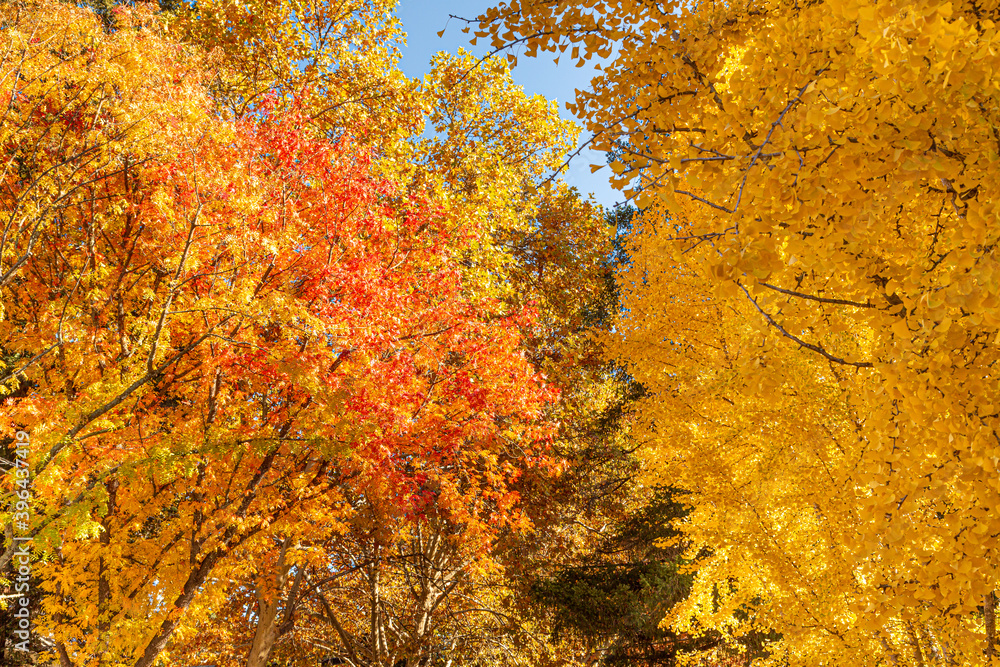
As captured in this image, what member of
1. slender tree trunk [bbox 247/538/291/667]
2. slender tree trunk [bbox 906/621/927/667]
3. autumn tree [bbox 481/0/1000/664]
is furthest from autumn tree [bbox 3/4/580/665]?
slender tree trunk [bbox 906/621/927/667]

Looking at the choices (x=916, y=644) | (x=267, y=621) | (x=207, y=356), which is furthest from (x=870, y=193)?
(x=267, y=621)

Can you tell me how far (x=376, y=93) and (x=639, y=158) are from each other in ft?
31.5

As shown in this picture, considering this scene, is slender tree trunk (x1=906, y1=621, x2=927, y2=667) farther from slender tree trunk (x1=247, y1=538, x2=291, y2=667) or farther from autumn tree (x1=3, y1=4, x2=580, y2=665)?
slender tree trunk (x1=247, y1=538, x2=291, y2=667)

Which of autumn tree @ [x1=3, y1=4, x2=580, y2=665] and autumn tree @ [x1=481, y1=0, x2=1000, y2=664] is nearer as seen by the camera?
autumn tree @ [x1=481, y1=0, x2=1000, y2=664]

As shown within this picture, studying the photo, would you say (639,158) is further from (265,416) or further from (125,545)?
(125,545)

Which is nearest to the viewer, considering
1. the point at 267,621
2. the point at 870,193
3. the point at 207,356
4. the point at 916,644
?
the point at 870,193

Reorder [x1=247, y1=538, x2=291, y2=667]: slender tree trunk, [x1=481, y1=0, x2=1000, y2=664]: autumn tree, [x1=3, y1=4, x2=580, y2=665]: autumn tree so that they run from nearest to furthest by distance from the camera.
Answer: [x1=481, y1=0, x2=1000, y2=664]: autumn tree < [x1=3, y1=4, x2=580, y2=665]: autumn tree < [x1=247, y1=538, x2=291, y2=667]: slender tree trunk

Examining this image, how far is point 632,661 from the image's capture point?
12117 mm

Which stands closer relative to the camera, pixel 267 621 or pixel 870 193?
pixel 870 193

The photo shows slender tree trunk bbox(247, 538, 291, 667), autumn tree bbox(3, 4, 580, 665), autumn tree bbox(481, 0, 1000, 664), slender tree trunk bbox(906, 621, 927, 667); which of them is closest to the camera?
autumn tree bbox(481, 0, 1000, 664)

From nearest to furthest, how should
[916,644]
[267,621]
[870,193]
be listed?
[870,193], [916,644], [267,621]

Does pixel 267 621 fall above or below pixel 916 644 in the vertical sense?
above

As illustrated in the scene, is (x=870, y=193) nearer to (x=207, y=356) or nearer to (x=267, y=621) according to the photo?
(x=207, y=356)

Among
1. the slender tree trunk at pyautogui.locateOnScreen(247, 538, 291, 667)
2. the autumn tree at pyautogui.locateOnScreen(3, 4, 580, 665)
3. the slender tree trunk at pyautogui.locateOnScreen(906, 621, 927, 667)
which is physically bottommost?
the slender tree trunk at pyautogui.locateOnScreen(906, 621, 927, 667)
